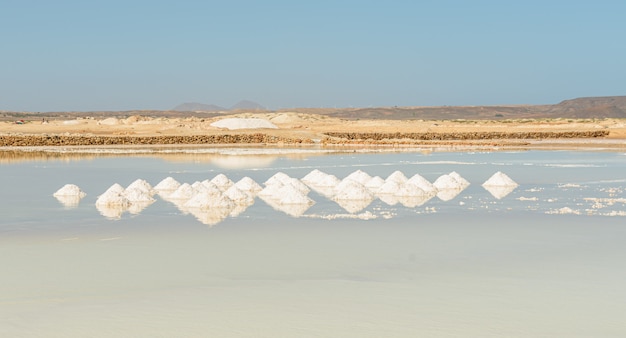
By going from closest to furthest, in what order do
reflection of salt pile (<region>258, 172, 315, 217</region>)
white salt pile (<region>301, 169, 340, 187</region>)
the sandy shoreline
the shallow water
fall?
the shallow water < reflection of salt pile (<region>258, 172, 315, 217</region>) < white salt pile (<region>301, 169, 340, 187</region>) < the sandy shoreline

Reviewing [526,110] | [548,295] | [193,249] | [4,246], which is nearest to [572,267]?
[548,295]

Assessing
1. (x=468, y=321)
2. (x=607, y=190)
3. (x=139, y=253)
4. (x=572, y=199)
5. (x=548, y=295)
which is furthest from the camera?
(x=607, y=190)

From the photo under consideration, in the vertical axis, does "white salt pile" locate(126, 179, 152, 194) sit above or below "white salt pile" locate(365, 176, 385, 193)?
above

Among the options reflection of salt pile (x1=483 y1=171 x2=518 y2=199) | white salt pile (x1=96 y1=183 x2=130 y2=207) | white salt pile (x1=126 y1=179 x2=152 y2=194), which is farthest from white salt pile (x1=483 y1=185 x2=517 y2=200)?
white salt pile (x1=96 y1=183 x2=130 y2=207)

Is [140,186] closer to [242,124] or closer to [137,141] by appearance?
[137,141]

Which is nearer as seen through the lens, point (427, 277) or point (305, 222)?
point (427, 277)

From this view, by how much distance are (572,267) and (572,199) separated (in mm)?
6310

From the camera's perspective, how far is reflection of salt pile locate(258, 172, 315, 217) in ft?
40.1

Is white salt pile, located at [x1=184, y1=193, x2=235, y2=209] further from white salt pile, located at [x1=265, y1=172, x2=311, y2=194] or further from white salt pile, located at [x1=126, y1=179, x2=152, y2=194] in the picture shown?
white salt pile, located at [x1=126, y1=179, x2=152, y2=194]

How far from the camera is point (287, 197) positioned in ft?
42.4

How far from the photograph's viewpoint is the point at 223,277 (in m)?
6.96

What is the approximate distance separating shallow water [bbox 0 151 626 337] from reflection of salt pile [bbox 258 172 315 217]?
229 mm

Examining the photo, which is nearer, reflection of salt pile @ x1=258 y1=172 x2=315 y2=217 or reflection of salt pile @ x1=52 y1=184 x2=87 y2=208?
reflection of salt pile @ x1=258 y1=172 x2=315 y2=217

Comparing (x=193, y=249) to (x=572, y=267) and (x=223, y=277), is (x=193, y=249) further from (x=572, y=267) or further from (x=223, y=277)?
(x=572, y=267)
